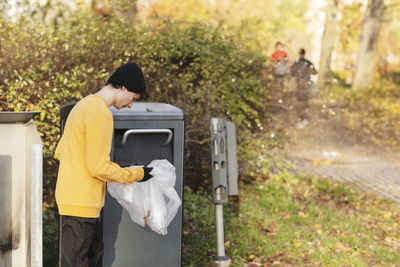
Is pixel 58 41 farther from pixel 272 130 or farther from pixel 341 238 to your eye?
pixel 341 238

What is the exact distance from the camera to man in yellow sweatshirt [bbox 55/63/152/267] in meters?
3.14

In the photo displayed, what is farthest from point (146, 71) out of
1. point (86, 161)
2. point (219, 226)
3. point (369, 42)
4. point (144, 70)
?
point (369, 42)

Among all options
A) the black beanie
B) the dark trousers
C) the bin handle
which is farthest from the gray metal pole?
the black beanie

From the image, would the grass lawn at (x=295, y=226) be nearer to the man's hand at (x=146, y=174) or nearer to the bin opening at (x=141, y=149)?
the bin opening at (x=141, y=149)

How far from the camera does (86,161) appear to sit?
3197 millimetres

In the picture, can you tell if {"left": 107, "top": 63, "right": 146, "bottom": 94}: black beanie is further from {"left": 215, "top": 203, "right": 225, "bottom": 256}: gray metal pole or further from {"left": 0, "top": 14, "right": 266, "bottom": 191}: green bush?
{"left": 0, "top": 14, "right": 266, "bottom": 191}: green bush

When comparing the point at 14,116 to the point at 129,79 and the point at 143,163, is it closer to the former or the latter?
the point at 129,79

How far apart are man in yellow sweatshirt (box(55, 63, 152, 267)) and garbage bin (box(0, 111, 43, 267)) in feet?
0.66

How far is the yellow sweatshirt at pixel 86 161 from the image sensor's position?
314cm

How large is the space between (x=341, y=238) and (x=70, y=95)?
3.19 meters

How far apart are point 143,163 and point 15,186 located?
105 cm

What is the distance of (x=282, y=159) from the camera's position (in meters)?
7.70

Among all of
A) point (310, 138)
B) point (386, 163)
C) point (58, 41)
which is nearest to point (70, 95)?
point (58, 41)

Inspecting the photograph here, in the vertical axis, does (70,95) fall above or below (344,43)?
below
